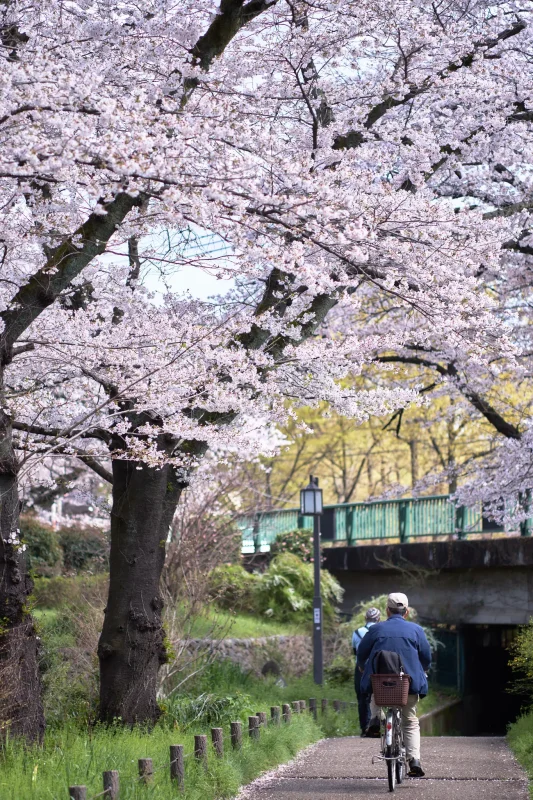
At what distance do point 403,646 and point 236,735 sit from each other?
2.04m

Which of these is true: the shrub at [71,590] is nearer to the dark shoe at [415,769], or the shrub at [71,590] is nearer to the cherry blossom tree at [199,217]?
the cherry blossom tree at [199,217]

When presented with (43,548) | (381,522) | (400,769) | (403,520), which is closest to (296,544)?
(381,522)

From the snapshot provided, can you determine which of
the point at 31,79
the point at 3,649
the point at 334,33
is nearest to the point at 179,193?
the point at 31,79

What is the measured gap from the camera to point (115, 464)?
35.9ft

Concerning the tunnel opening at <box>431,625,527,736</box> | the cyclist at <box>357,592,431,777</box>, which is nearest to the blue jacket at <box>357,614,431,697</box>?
the cyclist at <box>357,592,431,777</box>

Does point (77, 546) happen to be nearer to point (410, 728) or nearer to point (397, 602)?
point (397, 602)

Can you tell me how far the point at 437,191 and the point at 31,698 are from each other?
10361 millimetres

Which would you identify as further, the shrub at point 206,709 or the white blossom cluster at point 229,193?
the shrub at point 206,709

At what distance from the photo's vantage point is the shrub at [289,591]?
23.3 m

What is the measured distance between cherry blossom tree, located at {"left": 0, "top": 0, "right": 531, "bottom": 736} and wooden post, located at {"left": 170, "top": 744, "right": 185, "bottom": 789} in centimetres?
151

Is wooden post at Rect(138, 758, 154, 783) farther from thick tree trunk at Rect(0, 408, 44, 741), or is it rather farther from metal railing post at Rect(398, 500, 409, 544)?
metal railing post at Rect(398, 500, 409, 544)

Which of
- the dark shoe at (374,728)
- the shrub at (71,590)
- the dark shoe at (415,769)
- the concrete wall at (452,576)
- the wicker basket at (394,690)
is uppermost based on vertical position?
the concrete wall at (452,576)

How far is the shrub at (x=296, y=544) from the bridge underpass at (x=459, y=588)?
102cm

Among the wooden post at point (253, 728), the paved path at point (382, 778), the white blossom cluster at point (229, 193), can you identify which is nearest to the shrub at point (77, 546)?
the white blossom cluster at point (229, 193)
